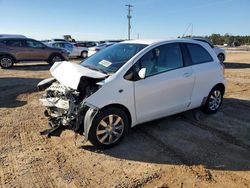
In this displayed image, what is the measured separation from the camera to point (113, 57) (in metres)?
5.61

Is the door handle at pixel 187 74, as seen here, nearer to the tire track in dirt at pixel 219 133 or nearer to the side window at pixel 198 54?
the side window at pixel 198 54

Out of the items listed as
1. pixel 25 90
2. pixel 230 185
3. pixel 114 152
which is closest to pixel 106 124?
pixel 114 152

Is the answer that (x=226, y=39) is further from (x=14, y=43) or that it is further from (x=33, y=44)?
(x=14, y=43)

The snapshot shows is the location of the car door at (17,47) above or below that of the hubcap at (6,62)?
above

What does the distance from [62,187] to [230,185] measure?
7.06 feet

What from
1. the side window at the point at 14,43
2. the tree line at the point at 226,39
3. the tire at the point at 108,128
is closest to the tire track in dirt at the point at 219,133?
the tire at the point at 108,128

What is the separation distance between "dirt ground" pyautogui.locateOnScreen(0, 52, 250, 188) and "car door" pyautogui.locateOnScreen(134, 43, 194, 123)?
468mm

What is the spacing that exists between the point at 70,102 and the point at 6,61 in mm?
13248

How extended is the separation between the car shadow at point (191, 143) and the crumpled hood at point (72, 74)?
110 cm

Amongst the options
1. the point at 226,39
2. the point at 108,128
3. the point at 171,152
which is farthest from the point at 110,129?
the point at 226,39

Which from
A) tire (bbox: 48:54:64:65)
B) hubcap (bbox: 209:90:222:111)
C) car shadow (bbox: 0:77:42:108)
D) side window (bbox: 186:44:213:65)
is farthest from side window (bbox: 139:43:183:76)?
tire (bbox: 48:54:64:65)

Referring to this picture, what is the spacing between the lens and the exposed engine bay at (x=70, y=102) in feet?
15.7

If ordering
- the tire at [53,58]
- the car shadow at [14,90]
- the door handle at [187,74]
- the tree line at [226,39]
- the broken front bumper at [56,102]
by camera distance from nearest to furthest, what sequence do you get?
the broken front bumper at [56,102] → the door handle at [187,74] → the car shadow at [14,90] → the tire at [53,58] → the tree line at [226,39]

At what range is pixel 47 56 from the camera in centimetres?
1811
